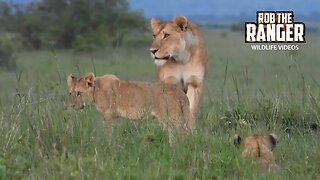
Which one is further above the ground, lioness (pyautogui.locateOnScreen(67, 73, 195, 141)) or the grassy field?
lioness (pyautogui.locateOnScreen(67, 73, 195, 141))

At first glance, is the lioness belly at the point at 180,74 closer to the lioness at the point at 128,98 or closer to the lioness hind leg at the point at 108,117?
the lioness at the point at 128,98

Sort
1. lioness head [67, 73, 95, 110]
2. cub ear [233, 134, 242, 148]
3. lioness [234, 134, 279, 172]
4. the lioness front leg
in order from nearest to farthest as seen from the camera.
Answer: lioness [234, 134, 279, 172], cub ear [233, 134, 242, 148], lioness head [67, 73, 95, 110], the lioness front leg

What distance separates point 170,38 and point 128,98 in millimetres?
896

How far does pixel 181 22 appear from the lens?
22.2 ft

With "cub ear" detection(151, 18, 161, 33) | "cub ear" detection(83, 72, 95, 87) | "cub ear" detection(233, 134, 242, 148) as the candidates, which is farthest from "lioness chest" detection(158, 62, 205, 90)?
"cub ear" detection(233, 134, 242, 148)

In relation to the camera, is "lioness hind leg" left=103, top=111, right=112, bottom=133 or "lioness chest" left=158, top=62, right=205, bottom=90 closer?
"lioness hind leg" left=103, top=111, right=112, bottom=133

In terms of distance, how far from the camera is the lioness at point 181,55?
669cm

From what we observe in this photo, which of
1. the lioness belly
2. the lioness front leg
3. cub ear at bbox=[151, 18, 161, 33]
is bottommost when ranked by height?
the lioness front leg

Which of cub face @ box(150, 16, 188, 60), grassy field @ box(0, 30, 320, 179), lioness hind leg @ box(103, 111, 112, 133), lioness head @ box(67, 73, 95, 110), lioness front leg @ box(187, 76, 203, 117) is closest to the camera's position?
grassy field @ box(0, 30, 320, 179)

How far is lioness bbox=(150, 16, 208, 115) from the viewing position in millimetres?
6691

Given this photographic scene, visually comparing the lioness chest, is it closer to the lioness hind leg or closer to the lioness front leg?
the lioness front leg

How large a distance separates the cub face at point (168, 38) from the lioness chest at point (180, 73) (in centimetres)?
11

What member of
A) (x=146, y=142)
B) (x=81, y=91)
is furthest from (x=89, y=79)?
(x=146, y=142)

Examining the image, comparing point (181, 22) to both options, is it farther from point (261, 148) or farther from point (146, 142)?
point (261, 148)
